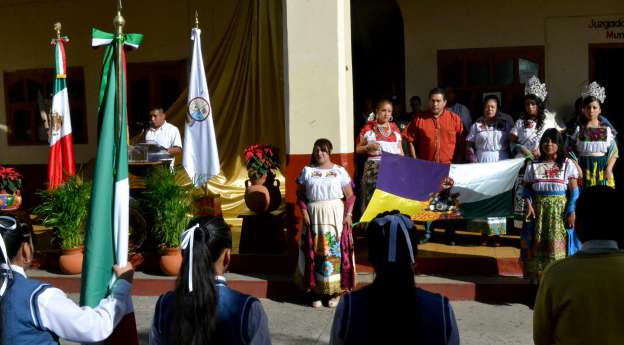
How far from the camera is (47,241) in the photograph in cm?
1005

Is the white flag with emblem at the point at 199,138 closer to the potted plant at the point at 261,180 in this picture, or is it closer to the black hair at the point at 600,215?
the potted plant at the point at 261,180

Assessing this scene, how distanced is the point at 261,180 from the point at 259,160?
0.77 ft

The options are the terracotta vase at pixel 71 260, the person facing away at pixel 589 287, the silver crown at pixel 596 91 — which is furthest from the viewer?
the silver crown at pixel 596 91


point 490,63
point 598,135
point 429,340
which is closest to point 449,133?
point 598,135

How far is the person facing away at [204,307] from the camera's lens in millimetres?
2658

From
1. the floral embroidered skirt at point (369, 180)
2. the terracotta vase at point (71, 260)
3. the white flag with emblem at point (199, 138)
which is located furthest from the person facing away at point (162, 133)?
the floral embroidered skirt at point (369, 180)

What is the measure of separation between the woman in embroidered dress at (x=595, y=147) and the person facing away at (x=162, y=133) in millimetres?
5273

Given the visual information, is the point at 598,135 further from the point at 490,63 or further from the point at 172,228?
the point at 172,228

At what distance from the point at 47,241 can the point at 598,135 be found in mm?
7144

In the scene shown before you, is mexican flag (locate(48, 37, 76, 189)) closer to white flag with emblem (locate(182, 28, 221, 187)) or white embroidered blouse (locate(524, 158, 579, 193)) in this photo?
white flag with emblem (locate(182, 28, 221, 187))

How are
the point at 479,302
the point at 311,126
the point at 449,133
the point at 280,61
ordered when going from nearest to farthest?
the point at 479,302 → the point at 311,126 → the point at 449,133 → the point at 280,61

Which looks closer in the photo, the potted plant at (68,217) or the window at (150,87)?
the potted plant at (68,217)

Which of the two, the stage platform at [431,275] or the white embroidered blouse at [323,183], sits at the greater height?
the white embroidered blouse at [323,183]

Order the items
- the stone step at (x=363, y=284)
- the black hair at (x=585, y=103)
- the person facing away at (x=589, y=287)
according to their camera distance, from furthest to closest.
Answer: the black hair at (x=585, y=103), the stone step at (x=363, y=284), the person facing away at (x=589, y=287)
